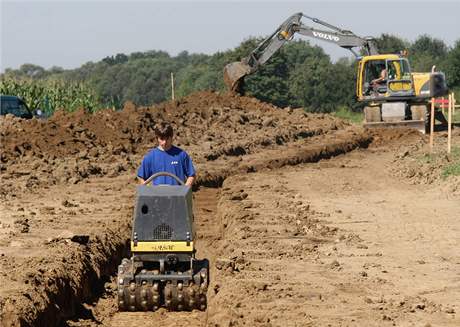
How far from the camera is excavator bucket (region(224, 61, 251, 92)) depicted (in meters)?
36.6

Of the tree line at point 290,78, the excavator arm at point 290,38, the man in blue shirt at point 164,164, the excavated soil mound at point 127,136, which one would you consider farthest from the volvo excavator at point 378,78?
the man in blue shirt at point 164,164

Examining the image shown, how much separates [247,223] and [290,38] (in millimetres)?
22108

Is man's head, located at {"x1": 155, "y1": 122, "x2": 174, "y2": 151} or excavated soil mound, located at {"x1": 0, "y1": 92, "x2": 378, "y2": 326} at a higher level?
man's head, located at {"x1": 155, "y1": 122, "x2": 174, "y2": 151}

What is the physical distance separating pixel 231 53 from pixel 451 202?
58449 millimetres

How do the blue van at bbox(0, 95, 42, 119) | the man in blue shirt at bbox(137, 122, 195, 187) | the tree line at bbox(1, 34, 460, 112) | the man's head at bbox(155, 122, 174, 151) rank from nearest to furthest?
the man's head at bbox(155, 122, 174, 151) → the man in blue shirt at bbox(137, 122, 195, 187) → the blue van at bbox(0, 95, 42, 119) → the tree line at bbox(1, 34, 460, 112)

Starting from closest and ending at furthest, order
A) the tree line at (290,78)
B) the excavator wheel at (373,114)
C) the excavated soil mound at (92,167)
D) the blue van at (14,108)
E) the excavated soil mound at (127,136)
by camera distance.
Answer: the excavated soil mound at (92,167)
the excavated soil mound at (127,136)
the blue van at (14,108)
the excavator wheel at (373,114)
the tree line at (290,78)

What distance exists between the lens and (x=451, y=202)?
59.5 ft

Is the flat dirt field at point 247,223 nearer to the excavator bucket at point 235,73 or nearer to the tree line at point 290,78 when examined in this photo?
the excavator bucket at point 235,73

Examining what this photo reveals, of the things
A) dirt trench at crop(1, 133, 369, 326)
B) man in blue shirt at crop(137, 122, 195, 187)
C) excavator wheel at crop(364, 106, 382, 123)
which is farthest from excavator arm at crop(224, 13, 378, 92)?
man in blue shirt at crop(137, 122, 195, 187)

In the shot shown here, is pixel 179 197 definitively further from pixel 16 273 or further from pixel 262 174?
pixel 262 174

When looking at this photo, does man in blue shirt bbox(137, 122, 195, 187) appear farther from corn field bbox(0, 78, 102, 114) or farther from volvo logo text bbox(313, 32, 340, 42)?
corn field bbox(0, 78, 102, 114)

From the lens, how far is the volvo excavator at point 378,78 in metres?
34.5

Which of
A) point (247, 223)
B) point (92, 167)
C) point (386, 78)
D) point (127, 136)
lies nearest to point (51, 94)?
point (386, 78)

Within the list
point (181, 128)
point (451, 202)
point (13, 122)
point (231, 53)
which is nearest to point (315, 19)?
point (181, 128)
